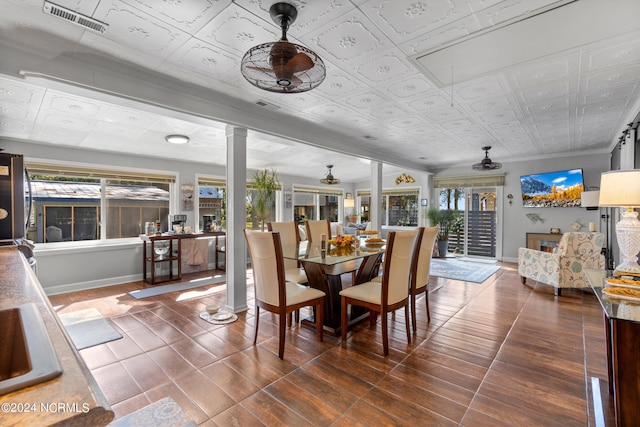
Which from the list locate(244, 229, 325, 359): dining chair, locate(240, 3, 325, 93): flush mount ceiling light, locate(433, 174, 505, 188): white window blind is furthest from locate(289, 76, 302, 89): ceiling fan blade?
locate(433, 174, 505, 188): white window blind

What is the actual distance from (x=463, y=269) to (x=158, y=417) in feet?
18.9

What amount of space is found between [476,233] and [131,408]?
781 cm

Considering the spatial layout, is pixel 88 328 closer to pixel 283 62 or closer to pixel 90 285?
pixel 90 285

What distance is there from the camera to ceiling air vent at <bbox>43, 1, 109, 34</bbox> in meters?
1.81

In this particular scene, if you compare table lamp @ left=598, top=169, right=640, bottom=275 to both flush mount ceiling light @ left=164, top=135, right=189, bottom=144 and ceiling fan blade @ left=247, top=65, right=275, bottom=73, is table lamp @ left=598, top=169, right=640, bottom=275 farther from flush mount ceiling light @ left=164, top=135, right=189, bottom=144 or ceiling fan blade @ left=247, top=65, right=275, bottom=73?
flush mount ceiling light @ left=164, top=135, right=189, bottom=144

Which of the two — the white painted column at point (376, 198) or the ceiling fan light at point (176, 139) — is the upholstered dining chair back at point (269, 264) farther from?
the white painted column at point (376, 198)

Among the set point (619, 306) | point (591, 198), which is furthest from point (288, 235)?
point (591, 198)

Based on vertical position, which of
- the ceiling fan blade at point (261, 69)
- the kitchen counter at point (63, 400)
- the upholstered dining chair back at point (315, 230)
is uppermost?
the ceiling fan blade at point (261, 69)

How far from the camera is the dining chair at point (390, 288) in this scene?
103 inches

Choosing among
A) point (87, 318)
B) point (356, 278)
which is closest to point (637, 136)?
point (356, 278)

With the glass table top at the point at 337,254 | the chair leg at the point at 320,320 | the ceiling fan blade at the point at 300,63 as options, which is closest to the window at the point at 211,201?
the glass table top at the point at 337,254

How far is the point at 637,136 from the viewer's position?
3.69 metres

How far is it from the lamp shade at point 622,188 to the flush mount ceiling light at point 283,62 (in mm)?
2260

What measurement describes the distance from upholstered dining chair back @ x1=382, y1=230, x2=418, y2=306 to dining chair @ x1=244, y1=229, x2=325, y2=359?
63cm
